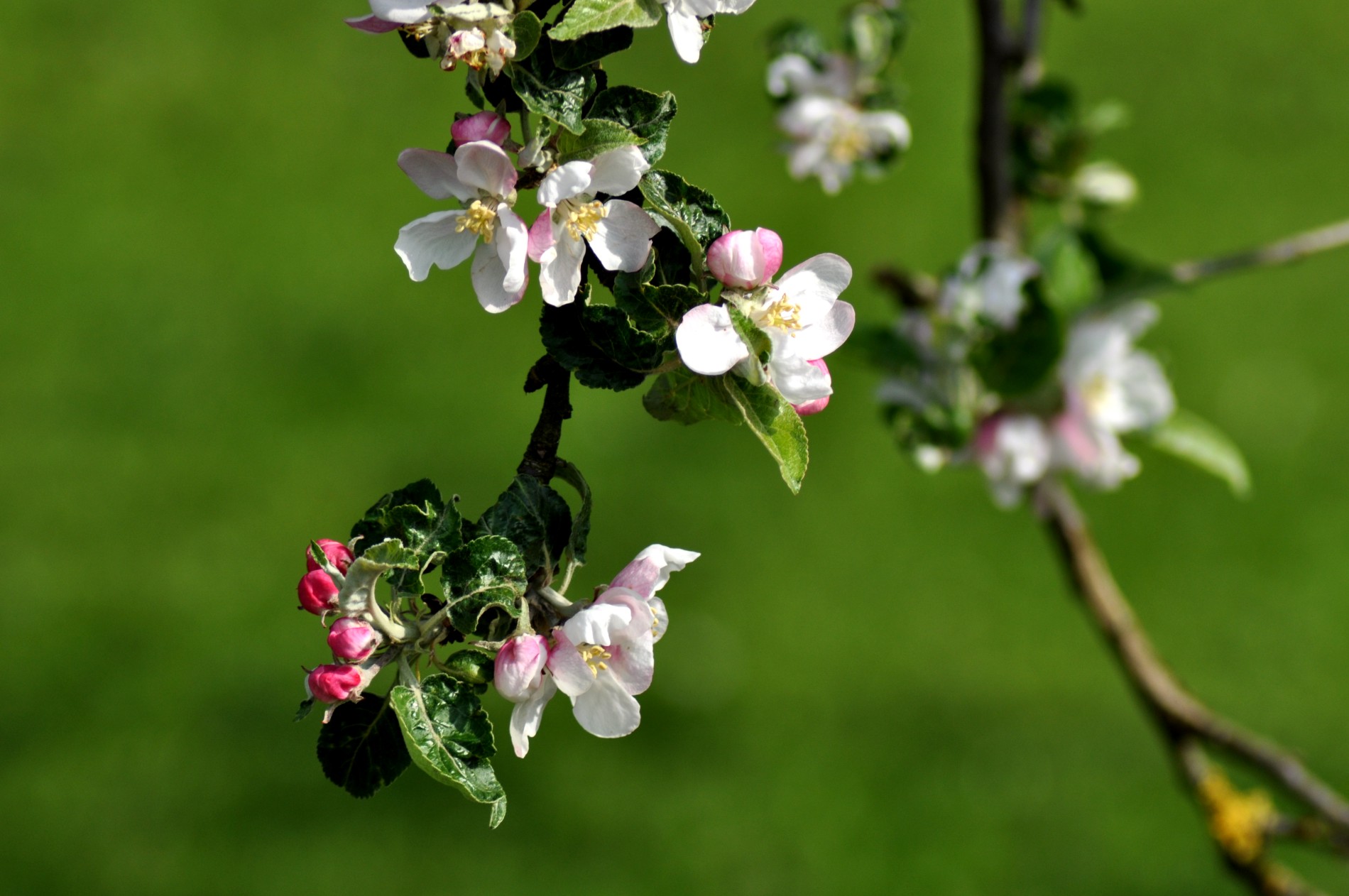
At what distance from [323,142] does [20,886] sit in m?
2.46

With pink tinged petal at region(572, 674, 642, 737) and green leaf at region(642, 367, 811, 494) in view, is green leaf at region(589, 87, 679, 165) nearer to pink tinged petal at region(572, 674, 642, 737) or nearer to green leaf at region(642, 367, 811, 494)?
green leaf at region(642, 367, 811, 494)

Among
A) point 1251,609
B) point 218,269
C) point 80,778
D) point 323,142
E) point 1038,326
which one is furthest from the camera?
point 323,142

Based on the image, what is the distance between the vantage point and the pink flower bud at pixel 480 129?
73 centimetres

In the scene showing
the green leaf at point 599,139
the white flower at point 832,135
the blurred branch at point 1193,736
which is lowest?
the blurred branch at point 1193,736

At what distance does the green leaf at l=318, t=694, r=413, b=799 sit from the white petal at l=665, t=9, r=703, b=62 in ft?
1.34

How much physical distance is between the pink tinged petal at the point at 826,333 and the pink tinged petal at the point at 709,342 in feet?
0.16

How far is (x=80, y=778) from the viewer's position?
9.77 ft

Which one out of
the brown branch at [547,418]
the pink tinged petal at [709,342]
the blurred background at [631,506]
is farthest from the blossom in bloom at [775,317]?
the blurred background at [631,506]

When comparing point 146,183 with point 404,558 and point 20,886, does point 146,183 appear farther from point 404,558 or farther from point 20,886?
point 404,558

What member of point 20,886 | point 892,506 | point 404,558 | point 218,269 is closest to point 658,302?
point 404,558

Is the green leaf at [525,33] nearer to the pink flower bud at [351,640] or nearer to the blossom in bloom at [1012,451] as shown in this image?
the pink flower bud at [351,640]

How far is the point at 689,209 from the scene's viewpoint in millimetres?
761

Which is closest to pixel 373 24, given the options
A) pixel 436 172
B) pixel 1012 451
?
pixel 436 172

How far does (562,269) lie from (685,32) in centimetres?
15
